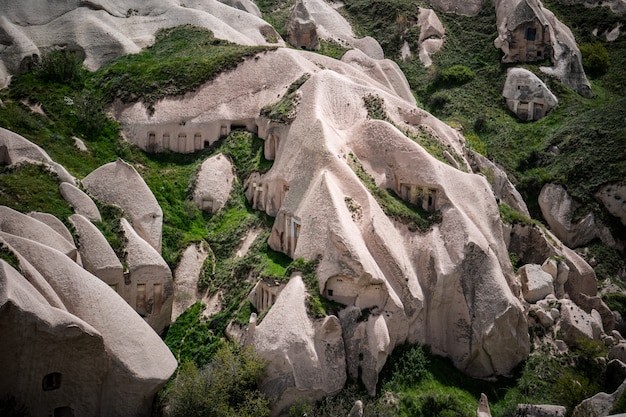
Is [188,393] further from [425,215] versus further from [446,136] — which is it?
[446,136]

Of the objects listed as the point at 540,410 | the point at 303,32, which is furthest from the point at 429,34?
the point at 540,410

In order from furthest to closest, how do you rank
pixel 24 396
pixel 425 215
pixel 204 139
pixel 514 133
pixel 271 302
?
pixel 514 133 < pixel 204 139 < pixel 425 215 < pixel 271 302 < pixel 24 396

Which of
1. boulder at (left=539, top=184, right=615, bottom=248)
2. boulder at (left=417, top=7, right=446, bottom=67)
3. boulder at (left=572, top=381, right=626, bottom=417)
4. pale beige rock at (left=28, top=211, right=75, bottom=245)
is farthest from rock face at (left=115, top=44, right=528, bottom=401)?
boulder at (left=417, top=7, right=446, bottom=67)

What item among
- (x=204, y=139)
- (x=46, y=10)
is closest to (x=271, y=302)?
(x=204, y=139)

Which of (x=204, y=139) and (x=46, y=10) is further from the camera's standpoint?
(x=46, y=10)

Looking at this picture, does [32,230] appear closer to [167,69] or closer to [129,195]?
[129,195]

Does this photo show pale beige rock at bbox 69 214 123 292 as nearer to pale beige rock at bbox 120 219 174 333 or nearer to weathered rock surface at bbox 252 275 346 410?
pale beige rock at bbox 120 219 174 333

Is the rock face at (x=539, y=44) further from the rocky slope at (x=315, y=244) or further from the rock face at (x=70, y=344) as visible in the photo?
the rock face at (x=70, y=344)
